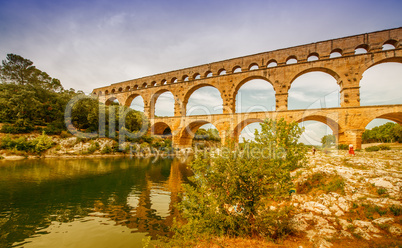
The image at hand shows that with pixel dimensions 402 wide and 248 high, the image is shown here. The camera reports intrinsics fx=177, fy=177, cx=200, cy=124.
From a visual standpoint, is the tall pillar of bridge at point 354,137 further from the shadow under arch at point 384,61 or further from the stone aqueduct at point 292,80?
the shadow under arch at point 384,61

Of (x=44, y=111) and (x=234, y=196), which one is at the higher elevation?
(x=44, y=111)

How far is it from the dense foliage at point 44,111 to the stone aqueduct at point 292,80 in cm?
630

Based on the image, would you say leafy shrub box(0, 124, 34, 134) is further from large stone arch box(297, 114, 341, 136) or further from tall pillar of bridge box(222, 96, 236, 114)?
large stone arch box(297, 114, 341, 136)

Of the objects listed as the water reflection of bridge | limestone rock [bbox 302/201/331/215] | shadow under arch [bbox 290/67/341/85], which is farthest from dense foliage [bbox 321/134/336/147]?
the water reflection of bridge

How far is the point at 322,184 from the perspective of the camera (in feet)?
23.3

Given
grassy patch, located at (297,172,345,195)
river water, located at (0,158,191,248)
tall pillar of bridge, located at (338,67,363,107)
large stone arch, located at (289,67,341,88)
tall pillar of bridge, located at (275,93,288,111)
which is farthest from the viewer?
tall pillar of bridge, located at (275,93,288,111)

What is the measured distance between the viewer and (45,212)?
6531 mm

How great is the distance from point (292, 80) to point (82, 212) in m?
23.4

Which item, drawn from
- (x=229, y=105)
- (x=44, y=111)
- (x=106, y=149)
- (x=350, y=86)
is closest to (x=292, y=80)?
(x=350, y=86)

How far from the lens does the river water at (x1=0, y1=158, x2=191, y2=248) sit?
4941 millimetres

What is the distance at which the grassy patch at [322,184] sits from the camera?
6.41 metres

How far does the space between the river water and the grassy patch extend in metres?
5.58

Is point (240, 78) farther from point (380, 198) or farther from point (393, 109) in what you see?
point (380, 198)

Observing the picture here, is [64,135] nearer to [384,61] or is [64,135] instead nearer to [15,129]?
[15,129]
